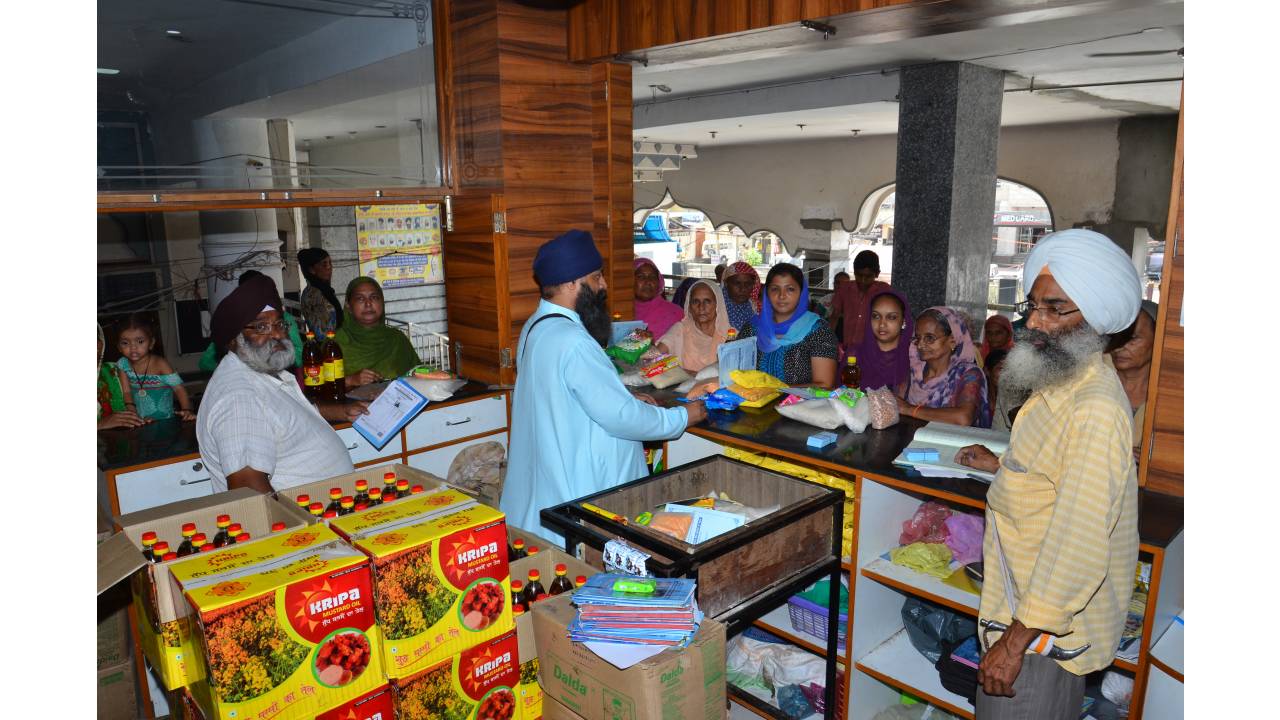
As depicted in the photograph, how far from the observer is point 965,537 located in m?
2.53

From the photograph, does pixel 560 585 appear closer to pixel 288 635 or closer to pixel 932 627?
pixel 288 635

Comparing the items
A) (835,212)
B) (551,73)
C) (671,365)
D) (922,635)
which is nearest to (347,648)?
(922,635)

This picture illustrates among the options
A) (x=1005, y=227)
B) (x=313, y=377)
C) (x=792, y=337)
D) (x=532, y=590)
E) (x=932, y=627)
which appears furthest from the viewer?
(x=1005, y=227)

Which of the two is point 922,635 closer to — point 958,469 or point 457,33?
point 958,469

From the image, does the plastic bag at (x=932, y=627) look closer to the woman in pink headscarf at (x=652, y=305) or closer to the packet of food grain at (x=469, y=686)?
the packet of food grain at (x=469, y=686)

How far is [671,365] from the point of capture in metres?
3.58

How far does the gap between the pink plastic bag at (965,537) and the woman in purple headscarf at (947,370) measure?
75 centimetres

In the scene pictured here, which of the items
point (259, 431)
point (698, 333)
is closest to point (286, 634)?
point (259, 431)

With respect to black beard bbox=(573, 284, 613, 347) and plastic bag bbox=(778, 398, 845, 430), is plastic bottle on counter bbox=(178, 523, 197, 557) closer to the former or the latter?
black beard bbox=(573, 284, 613, 347)

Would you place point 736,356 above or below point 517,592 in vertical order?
above

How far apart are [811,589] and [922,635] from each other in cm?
39

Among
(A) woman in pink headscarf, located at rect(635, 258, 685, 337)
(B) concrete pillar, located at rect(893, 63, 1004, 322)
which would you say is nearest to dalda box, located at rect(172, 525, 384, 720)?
(A) woman in pink headscarf, located at rect(635, 258, 685, 337)

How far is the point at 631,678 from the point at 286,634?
0.66 m

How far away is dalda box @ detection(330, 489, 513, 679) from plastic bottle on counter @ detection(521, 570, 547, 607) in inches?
8.7
